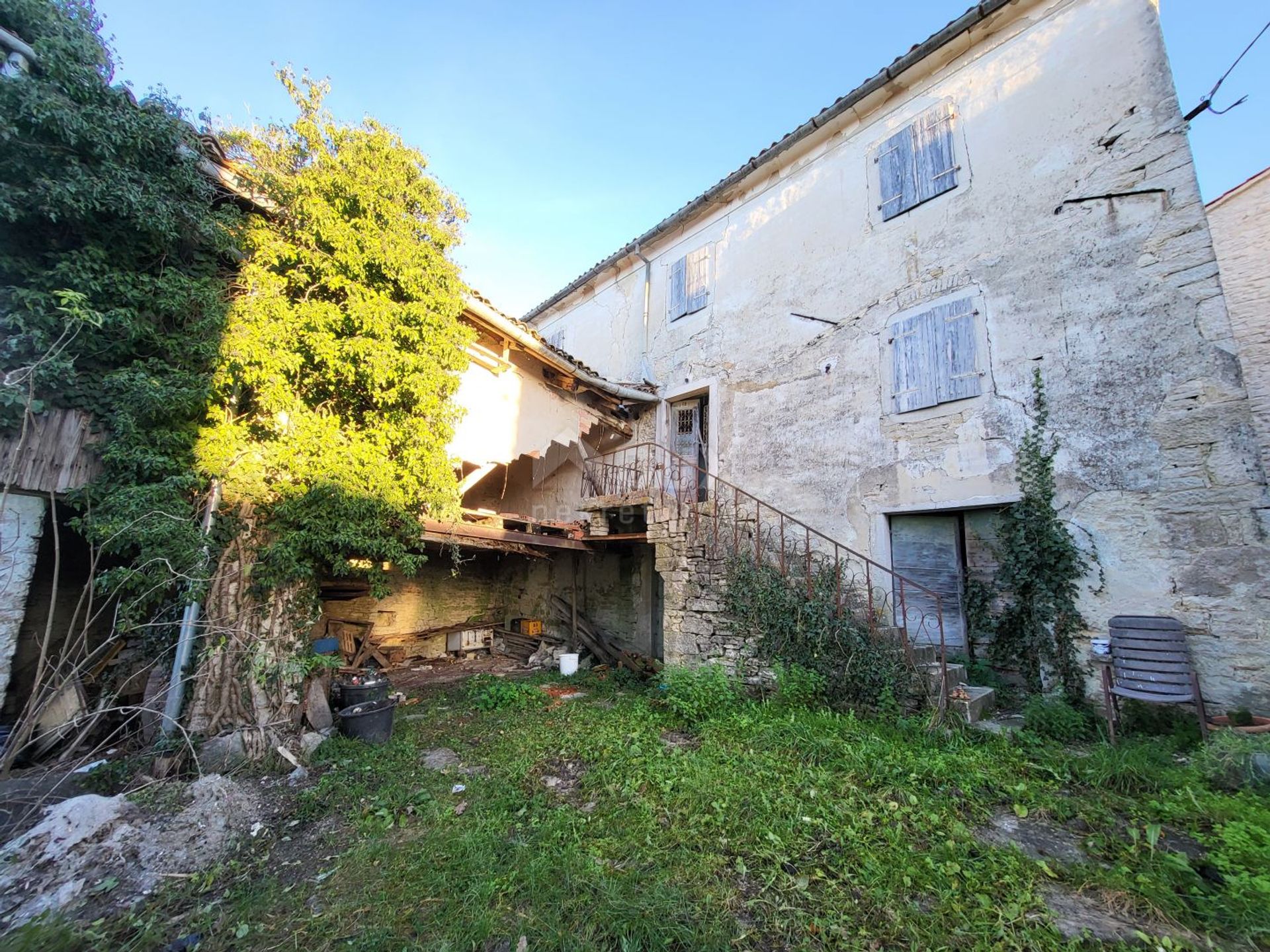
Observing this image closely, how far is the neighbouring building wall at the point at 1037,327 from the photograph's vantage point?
445 cm

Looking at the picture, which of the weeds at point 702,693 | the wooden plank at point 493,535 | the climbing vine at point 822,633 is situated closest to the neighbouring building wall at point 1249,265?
the climbing vine at point 822,633

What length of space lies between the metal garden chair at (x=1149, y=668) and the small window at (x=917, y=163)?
5532mm

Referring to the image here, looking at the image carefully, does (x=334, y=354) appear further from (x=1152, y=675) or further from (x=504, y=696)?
(x=1152, y=675)

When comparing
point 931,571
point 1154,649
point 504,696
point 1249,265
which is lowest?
point 504,696

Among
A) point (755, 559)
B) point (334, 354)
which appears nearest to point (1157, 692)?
point (755, 559)

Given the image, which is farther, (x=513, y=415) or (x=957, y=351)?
(x=513, y=415)

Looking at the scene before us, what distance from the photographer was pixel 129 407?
437 centimetres

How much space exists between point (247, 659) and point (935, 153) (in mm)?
10066

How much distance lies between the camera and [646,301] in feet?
33.2

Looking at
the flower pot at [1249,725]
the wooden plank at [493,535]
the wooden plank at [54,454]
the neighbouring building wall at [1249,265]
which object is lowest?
the flower pot at [1249,725]

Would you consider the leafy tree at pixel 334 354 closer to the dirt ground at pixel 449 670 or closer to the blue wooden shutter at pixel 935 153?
the dirt ground at pixel 449 670

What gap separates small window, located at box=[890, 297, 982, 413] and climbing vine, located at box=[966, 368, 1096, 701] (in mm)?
705

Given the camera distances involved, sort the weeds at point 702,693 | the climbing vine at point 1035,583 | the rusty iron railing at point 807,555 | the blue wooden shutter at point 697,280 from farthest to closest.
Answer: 1. the blue wooden shutter at point 697,280
2. the rusty iron railing at point 807,555
3. the weeds at point 702,693
4. the climbing vine at point 1035,583

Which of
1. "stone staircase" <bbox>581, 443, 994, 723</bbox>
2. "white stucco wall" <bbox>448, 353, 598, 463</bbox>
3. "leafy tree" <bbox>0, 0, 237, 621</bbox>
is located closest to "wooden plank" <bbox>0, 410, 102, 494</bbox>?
"leafy tree" <bbox>0, 0, 237, 621</bbox>
